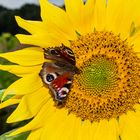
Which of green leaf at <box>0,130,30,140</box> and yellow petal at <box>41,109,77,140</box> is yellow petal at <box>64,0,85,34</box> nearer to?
yellow petal at <box>41,109,77,140</box>

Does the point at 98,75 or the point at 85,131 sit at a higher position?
the point at 98,75

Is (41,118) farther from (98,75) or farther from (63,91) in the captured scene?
(98,75)

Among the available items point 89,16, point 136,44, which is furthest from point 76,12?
point 136,44

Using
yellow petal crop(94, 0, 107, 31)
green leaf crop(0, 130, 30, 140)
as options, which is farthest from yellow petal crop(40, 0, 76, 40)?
green leaf crop(0, 130, 30, 140)

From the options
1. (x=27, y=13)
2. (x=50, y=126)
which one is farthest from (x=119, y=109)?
(x=27, y=13)

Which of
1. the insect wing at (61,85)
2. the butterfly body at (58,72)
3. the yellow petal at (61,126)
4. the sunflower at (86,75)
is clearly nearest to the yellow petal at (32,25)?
the sunflower at (86,75)

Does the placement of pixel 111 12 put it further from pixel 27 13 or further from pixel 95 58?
pixel 27 13

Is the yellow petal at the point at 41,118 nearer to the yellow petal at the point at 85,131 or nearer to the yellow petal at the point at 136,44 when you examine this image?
the yellow petal at the point at 85,131

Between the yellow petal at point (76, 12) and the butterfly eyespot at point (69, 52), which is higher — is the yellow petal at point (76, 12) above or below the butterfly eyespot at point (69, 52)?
above

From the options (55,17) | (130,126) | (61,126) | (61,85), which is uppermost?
(55,17)
